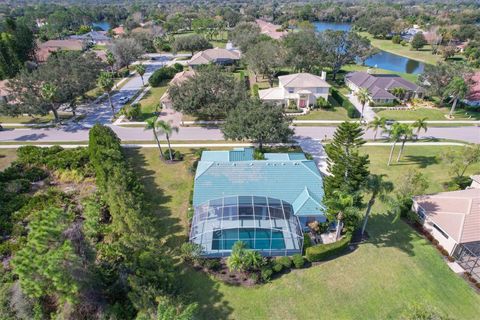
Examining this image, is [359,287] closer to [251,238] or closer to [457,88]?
[251,238]

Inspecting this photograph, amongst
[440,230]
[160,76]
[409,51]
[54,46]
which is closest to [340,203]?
[440,230]

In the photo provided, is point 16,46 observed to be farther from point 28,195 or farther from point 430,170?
point 430,170

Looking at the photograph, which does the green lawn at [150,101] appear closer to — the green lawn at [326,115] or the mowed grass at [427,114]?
the green lawn at [326,115]

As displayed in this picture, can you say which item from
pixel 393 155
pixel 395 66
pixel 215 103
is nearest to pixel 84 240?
pixel 215 103

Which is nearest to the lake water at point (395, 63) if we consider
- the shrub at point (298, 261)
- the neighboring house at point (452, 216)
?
the neighboring house at point (452, 216)

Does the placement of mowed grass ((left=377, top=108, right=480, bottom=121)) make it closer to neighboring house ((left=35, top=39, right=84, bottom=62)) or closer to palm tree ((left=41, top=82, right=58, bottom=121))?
palm tree ((left=41, top=82, right=58, bottom=121))

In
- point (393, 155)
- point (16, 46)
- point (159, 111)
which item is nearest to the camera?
point (393, 155)

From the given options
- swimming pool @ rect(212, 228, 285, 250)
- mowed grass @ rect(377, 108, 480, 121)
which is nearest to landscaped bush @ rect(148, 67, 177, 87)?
mowed grass @ rect(377, 108, 480, 121)
